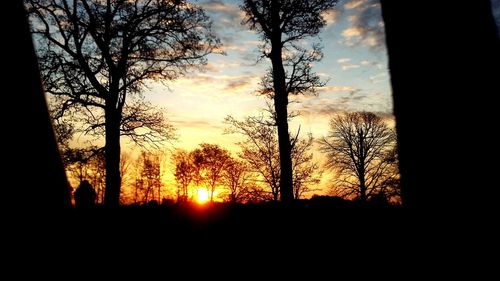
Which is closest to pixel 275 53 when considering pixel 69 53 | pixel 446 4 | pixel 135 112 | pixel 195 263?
pixel 135 112

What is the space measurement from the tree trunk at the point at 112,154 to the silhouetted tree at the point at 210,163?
30.2 metres

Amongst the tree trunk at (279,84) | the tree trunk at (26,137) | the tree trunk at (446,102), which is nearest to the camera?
the tree trunk at (26,137)

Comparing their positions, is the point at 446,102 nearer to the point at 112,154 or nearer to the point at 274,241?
the point at 274,241

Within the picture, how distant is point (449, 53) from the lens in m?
1.91

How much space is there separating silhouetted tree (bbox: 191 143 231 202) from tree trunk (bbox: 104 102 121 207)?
99.1 ft

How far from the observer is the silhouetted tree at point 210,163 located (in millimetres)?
45566

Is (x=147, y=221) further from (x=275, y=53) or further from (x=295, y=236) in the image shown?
(x=275, y=53)

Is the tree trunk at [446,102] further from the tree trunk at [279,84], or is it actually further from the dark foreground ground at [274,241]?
the tree trunk at [279,84]

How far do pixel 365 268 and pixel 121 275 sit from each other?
10.3ft

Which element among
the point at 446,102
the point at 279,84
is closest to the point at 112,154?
the point at 279,84

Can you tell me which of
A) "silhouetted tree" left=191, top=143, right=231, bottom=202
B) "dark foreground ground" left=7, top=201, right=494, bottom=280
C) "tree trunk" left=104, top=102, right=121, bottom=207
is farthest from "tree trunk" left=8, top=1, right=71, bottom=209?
"silhouetted tree" left=191, top=143, right=231, bottom=202

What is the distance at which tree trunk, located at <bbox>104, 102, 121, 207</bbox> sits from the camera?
13.8 metres

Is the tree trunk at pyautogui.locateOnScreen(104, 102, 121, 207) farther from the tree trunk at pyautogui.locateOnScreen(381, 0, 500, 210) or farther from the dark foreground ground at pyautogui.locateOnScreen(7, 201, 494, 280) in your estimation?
the tree trunk at pyautogui.locateOnScreen(381, 0, 500, 210)

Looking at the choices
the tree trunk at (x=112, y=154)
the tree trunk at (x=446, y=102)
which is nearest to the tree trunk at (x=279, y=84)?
the tree trunk at (x=112, y=154)
